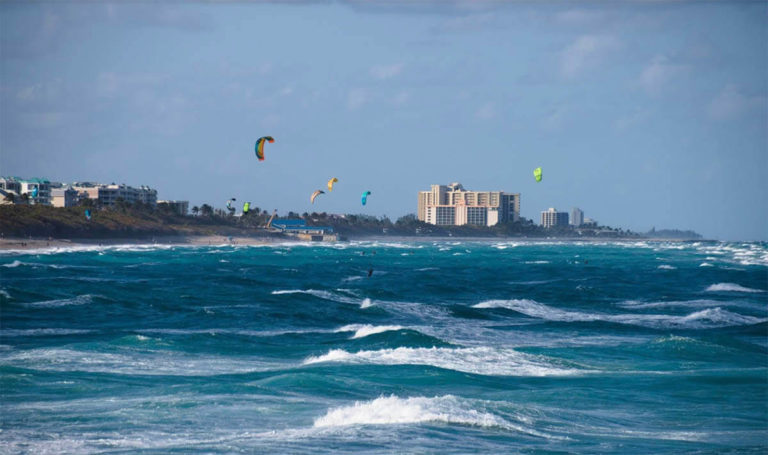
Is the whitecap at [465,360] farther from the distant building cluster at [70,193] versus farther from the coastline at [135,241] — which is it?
the distant building cluster at [70,193]

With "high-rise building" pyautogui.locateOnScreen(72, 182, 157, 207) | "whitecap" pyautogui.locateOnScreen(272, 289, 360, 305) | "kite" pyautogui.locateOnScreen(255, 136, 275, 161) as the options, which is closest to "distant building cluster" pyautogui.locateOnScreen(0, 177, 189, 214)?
"high-rise building" pyautogui.locateOnScreen(72, 182, 157, 207)

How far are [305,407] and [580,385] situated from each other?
5.19m

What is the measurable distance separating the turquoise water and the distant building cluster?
111 meters

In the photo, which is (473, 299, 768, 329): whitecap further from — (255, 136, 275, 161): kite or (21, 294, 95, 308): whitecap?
(255, 136, 275, 161): kite

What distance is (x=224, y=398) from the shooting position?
13.9 m

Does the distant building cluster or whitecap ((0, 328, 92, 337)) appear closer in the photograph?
whitecap ((0, 328, 92, 337))

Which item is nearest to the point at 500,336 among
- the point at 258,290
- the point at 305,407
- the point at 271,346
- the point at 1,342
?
the point at 271,346

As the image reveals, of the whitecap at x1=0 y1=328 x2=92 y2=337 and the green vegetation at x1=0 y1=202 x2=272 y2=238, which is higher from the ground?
the green vegetation at x1=0 y1=202 x2=272 y2=238

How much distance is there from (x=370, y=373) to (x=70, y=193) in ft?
445

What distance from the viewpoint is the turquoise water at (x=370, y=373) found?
1170 cm

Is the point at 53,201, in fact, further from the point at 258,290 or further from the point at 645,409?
the point at 645,409

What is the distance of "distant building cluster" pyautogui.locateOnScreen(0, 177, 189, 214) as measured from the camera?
141m

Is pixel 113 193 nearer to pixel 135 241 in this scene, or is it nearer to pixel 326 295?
pixel 135 241

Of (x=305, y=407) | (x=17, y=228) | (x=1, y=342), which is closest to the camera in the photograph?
(x=305, y=407)
